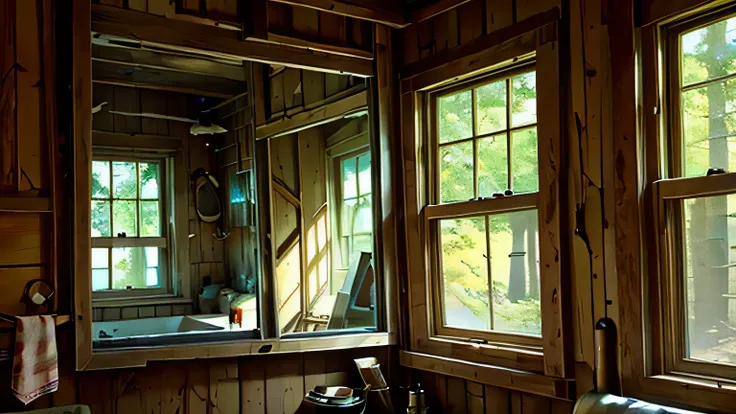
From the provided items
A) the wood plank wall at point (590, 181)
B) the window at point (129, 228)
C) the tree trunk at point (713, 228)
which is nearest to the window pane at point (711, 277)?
the tree trunk at point (713, 228)

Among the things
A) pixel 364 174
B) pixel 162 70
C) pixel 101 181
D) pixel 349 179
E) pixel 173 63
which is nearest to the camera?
pixel 364 174

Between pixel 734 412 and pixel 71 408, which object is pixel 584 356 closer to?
pixel 734 412

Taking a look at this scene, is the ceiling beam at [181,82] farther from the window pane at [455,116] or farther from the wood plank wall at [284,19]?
the window pane at [455,116]

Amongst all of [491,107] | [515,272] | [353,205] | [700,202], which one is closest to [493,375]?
[515,272]

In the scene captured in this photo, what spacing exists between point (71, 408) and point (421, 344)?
1.64 m

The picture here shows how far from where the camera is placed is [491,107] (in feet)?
9.35

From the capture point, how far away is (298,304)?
3623mm

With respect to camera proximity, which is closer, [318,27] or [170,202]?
[318,27]

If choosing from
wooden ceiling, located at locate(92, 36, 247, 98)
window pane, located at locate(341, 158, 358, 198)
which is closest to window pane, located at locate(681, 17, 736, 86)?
window pane, located at locate(341, 158, 358, 198)

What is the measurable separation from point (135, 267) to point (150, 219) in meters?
0.41

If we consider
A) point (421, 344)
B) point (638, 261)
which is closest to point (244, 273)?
point (421, 344)

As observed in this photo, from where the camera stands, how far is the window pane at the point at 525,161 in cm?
264

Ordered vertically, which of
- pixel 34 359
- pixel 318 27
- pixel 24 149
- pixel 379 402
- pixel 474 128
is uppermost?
pixel 318 27

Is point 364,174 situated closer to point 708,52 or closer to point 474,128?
point 474,128
